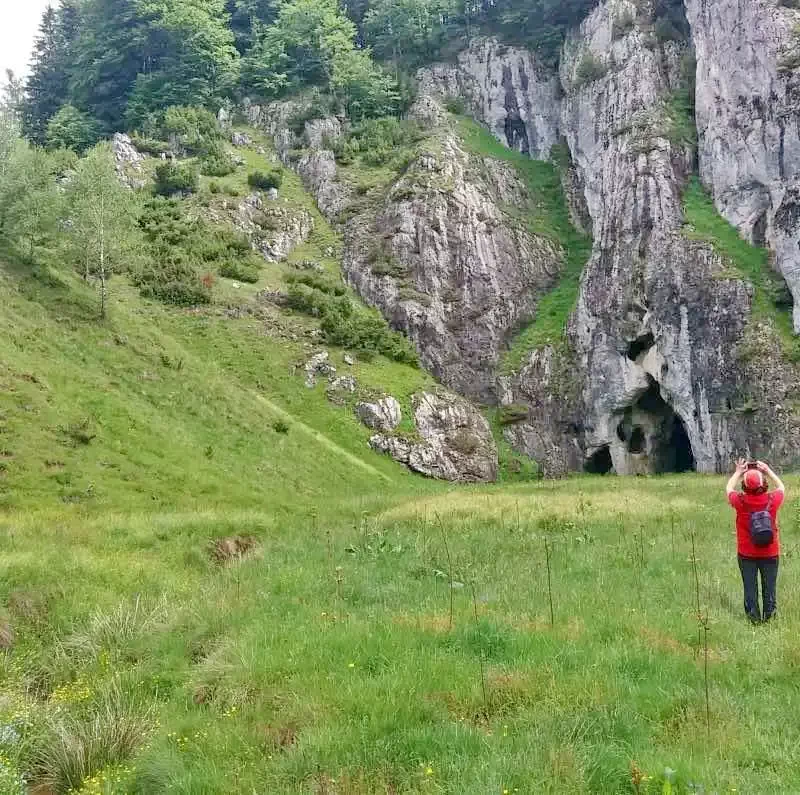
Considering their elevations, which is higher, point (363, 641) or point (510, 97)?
point (510, 97)

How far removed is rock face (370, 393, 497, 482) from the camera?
35156 mm

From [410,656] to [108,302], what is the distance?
29.4m

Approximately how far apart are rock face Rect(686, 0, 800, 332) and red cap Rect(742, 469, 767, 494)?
31934 mm

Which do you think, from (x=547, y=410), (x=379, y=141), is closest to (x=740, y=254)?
(x=547, y=410)

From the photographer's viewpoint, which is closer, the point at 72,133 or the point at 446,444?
the point at 446,444

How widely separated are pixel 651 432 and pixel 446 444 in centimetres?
1457

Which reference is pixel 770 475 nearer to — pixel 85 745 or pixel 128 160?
pixel 85 745

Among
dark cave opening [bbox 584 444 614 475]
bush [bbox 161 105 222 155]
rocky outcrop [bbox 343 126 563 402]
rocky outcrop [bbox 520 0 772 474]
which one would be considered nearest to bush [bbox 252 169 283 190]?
bush [bbox 161 105 222 155]

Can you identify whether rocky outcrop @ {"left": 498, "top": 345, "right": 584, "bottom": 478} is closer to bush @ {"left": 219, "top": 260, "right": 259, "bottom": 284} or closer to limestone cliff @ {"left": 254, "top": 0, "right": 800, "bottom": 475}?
limestone cliff @ {"left": 254, "top": 0, "right": 800, "bottom": 475}

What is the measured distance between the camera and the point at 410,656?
6.41 m

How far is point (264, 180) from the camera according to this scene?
52312 mm

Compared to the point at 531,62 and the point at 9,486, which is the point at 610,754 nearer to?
the point at 9,486

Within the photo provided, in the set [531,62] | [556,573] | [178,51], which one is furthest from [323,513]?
[178,51]

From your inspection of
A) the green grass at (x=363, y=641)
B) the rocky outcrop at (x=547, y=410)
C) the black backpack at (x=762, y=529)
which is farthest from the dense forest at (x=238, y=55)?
the black backpack at (x=762, y=529)
